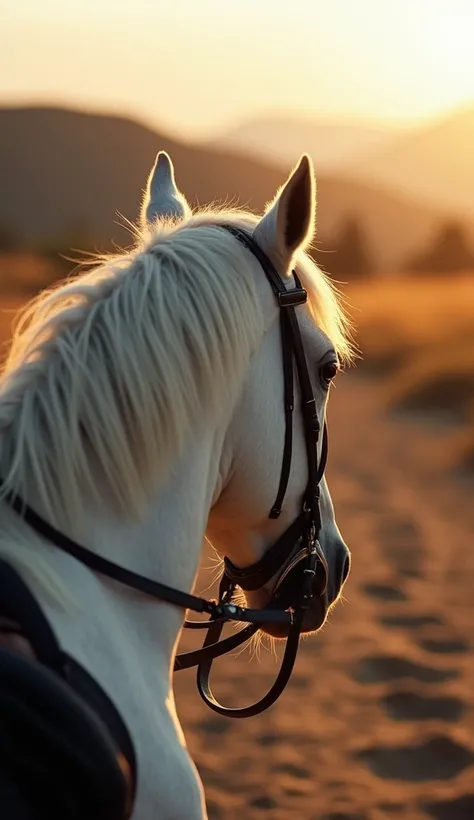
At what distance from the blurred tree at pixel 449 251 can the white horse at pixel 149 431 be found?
3109cm

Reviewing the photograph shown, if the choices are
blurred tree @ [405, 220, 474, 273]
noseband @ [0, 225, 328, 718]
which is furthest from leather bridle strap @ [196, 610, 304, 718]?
A: blurred tree @ [405, 220, 474, 273]

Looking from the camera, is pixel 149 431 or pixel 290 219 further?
pixel 290 219

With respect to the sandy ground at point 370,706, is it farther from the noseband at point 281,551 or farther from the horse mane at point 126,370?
the horse mane at point 126,370

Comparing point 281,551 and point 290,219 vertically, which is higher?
point 290,219

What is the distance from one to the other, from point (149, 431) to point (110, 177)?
69.9 metres

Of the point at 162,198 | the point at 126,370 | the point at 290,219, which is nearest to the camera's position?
the point at 126,370

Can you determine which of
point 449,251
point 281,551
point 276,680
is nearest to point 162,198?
point 281,551

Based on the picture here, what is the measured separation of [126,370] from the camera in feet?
4.77

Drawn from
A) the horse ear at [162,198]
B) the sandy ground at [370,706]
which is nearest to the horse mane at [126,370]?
the horse ear at [162,198]

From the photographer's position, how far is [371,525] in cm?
690

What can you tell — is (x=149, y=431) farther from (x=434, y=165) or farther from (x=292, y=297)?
(x=434, y=165)

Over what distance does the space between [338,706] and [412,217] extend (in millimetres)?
78626

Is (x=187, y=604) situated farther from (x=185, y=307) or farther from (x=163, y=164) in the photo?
(x=163, y=164)

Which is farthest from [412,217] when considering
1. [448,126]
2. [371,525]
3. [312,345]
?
[312,345]
